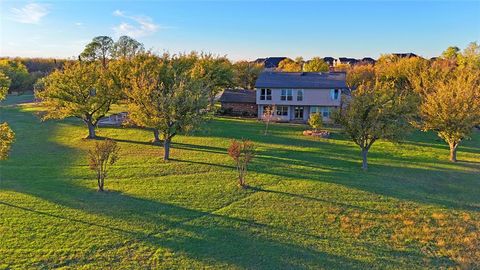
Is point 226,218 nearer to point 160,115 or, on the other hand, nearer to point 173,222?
point 173,222

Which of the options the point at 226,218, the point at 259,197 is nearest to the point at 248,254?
the point at 226,218

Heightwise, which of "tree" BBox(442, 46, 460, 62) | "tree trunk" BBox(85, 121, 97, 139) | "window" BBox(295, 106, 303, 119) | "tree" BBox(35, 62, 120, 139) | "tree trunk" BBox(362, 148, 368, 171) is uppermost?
"tree" BBox(442, 46, 460, 62)

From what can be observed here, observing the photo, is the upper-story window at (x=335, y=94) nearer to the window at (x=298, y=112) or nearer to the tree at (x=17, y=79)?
the window at (x=298, y=112)

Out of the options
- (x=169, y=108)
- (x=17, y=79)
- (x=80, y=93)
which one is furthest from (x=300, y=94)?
(x=17, y=79)

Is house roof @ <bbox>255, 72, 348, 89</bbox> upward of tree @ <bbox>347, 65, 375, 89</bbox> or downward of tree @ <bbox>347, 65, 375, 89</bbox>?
downward

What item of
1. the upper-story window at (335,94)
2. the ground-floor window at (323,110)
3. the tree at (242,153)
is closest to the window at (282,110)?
the ground-floor window at (323,110)

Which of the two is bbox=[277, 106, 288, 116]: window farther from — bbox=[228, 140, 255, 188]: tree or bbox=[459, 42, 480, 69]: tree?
bbox=[459, 42, 480, 69]: tree

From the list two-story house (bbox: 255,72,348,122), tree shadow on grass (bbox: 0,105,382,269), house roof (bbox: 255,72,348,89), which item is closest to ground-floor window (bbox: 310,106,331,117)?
two-story house (bbox: 255,72,348,122)
